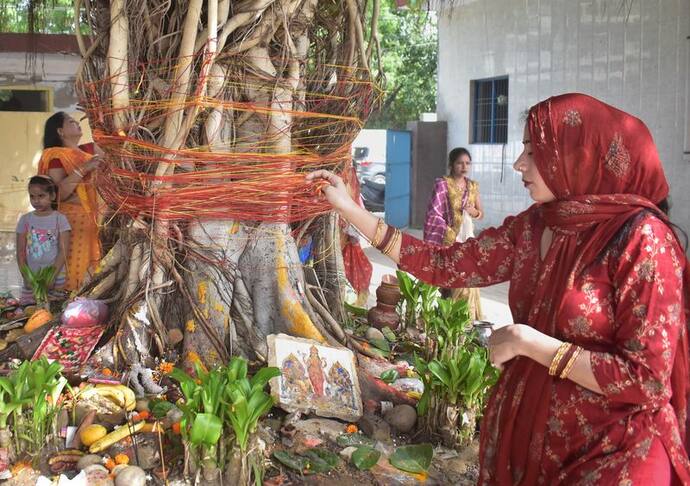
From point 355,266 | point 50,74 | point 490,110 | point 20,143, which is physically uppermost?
point 50,74

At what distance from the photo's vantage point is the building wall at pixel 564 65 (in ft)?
30.1

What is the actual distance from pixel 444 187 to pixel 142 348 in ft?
11.8

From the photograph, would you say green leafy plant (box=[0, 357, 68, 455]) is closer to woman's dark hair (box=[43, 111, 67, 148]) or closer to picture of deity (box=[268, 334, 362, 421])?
picture of deity (box=[268, 334, 362, 421])

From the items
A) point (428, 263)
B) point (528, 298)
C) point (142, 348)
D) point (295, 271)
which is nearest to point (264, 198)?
point (295, 271)

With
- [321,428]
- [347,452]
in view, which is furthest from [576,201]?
[321,428]

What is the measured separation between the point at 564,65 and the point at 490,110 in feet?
6.29

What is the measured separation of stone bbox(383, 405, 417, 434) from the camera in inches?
132

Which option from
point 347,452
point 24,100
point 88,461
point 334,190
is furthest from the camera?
point 24,100


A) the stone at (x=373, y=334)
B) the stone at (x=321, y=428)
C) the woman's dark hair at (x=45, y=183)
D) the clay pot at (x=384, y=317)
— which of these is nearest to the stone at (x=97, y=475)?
the stone at (x=321, y=428)

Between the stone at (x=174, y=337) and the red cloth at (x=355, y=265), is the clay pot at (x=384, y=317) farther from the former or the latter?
the stone at (x=174, y=337)

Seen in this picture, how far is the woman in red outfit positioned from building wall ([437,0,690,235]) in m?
6.33

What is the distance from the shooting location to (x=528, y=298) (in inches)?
88.0

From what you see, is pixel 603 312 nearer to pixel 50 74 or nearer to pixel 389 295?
pixel 389 295

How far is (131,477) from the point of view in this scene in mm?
2662
